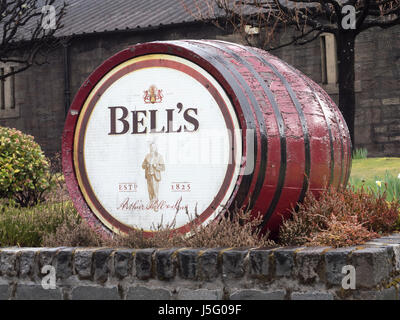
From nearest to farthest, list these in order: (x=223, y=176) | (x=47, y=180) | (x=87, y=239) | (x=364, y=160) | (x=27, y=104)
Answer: (x=223, y=176) → (x=87, y=239) → (x=47, y=180) → (x=364, y=160) → (x=27, y=104)

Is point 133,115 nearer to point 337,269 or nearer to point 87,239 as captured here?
point 87,239

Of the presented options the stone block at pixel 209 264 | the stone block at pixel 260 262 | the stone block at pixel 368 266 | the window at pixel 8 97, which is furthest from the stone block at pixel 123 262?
the window at pixel 8 97

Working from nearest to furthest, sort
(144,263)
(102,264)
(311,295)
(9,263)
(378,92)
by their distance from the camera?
1. (311,295)
2. (144,263)
3. (102,264)
4. (9,263)
5. (378,92)

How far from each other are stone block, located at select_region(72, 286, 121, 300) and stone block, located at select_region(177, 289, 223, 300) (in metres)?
0.45

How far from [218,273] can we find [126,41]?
50.6 feet

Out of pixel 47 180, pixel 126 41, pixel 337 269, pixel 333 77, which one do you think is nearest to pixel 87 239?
pixel 337 269

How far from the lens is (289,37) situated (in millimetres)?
16938

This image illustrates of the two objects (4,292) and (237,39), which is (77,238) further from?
(237,39)

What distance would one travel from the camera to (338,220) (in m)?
4.65

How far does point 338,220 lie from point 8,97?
58.8 ft

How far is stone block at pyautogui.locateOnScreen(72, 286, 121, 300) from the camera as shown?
4.41m

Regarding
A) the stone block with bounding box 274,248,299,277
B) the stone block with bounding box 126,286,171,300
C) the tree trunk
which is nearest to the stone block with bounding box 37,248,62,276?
the stone block with bounding box 126,286,171,300

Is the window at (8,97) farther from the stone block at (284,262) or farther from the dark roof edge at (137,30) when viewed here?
the stone block at (284,262)

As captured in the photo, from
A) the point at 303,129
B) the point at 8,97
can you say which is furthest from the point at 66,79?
the point at 303,129
